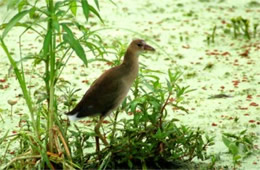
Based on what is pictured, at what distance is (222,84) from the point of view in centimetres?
452

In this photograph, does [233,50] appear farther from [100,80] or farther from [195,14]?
[100,80]

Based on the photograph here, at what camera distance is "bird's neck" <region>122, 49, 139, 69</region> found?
307 centimetres

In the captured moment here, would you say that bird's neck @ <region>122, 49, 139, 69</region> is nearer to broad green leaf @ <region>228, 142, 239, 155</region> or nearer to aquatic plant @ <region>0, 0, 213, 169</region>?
aquatic plant @ <region>0, 0, 213, 169</region>

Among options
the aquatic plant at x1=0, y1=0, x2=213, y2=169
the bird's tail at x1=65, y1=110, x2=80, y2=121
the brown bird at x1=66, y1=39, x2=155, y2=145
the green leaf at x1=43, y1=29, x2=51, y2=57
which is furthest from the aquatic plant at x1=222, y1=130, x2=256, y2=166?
the green leaf at x1=43, y1=29, x2=51, y2=57

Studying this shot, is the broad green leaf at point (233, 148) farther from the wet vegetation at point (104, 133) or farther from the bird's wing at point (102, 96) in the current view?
the bird's wing at point (102, 96)

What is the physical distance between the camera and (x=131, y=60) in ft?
10.1

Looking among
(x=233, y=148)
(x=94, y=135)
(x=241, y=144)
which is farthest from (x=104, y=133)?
(x=241, y=144)

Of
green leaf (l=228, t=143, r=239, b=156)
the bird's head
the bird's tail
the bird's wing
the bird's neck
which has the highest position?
the bird's head

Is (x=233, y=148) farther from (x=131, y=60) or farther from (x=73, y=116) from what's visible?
(x=73, y=116)

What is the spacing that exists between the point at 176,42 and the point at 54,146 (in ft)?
8.77

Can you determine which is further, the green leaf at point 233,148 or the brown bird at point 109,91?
the green leaf at point 233,148

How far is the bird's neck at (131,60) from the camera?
3.07 meters

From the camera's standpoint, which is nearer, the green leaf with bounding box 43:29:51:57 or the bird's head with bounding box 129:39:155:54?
the green leaf with bounding box 43:29:51:57

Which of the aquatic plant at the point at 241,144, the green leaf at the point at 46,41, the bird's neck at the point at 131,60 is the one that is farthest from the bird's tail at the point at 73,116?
the aquatic plant at the point at 241,144
